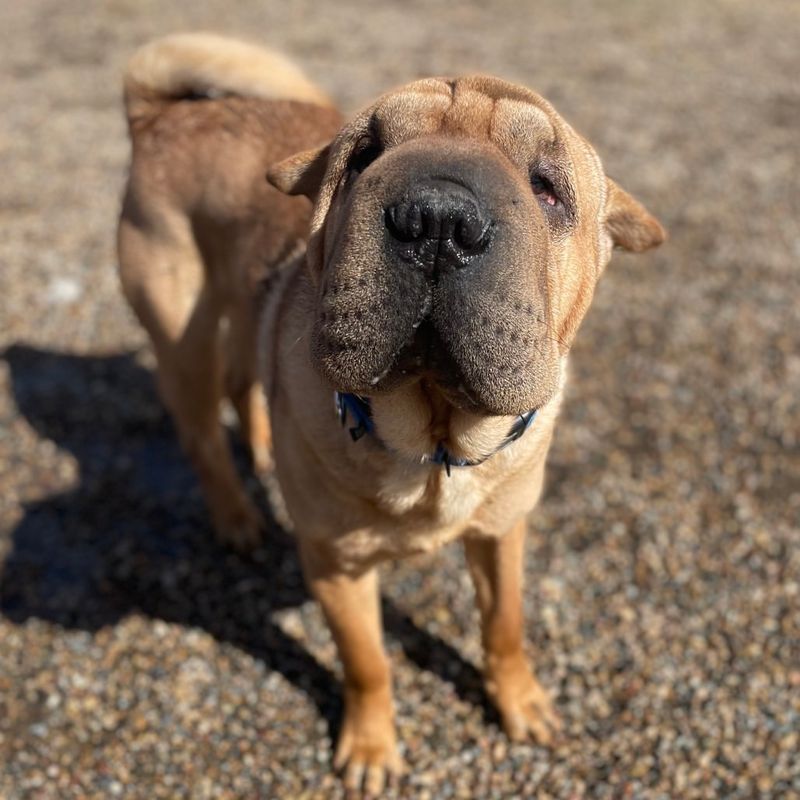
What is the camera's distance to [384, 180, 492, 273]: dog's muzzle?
6.23 feet

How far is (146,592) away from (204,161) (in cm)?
201

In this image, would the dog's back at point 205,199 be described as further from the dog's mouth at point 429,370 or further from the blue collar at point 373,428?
the dog's mouth at point 429,370

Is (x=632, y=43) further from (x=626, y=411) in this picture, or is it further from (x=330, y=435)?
(x=330, y=435)

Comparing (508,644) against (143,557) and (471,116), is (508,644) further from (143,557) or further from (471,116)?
(471,116)

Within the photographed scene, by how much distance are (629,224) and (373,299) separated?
1063mm

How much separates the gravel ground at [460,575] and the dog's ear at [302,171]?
83.3 inches

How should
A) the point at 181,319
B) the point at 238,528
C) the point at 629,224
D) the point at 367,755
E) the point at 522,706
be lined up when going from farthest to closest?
the point at 238,528 → the point at 181,319 → the point at 522,706 → the point at 367,755 → the point at 629,224

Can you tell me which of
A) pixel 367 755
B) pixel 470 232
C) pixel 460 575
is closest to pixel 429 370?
pixel 470 232

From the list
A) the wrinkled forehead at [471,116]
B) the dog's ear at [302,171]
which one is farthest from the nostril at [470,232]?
the dog's ear at [302,171]

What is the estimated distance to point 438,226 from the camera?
1.90 m

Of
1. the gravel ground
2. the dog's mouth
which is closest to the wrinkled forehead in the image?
the dog's mouth

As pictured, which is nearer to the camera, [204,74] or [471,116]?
[471,116]

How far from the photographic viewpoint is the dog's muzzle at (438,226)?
6.23 feet

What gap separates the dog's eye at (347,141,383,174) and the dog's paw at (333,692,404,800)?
2.09 meters
